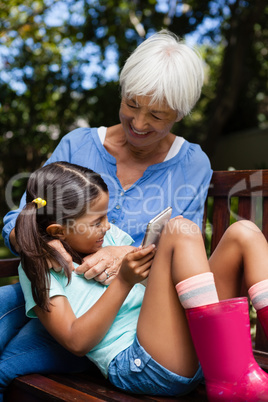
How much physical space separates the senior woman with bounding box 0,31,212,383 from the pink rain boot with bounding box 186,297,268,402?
0.52 metres

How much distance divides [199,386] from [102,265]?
0.59m

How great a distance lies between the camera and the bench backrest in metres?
2.14

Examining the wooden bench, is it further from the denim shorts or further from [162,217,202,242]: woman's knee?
[162,217,202,242]: woman's knee

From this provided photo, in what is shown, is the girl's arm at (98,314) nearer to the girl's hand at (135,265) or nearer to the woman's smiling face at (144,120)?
the girl's hand at (135,265)

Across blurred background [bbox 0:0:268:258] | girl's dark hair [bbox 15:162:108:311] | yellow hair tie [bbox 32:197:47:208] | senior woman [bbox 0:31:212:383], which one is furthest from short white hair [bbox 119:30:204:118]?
blurred background [bbox 0:0:268:258]

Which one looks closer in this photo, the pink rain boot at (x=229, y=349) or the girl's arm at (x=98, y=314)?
the pink rain boot at (x=229, y=349)

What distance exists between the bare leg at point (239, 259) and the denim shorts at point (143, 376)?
33 cm

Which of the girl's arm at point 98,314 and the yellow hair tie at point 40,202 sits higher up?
the yellow hair tie at point 40,202

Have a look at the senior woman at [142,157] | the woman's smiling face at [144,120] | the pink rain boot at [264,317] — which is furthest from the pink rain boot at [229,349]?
the woman's smiling face at [144,120]

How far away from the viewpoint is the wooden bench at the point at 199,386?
5.29ft

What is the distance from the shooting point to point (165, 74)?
2105 millimetres

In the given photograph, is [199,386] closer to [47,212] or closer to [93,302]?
[93,302]

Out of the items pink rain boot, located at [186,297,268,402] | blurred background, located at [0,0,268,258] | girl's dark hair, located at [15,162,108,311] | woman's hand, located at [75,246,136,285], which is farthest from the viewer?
blurred background, located at [0,0,268,258]

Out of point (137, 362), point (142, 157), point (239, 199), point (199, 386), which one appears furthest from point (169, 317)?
point (142, 157)
